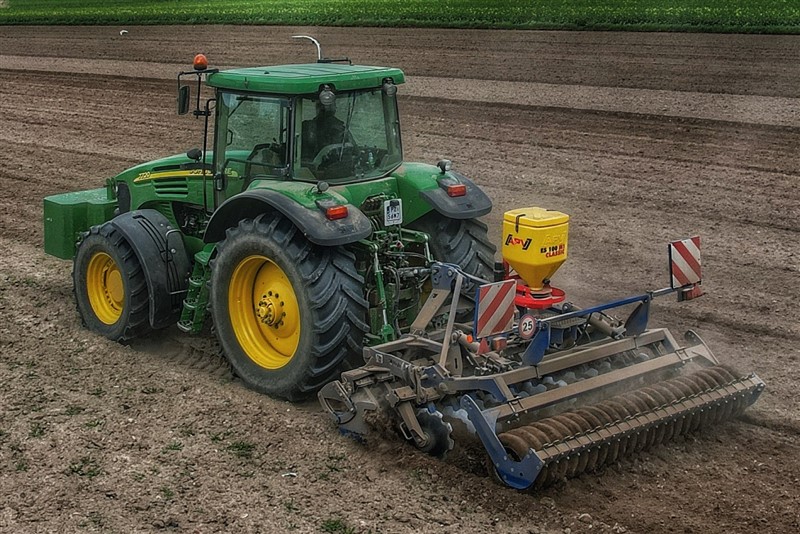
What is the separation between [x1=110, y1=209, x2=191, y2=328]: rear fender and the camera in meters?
7.46

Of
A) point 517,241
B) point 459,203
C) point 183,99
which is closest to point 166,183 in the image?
point 183,99

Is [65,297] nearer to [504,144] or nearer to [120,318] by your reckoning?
[120,318]

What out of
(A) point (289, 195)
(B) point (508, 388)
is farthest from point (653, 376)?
(A) point (289, 195)

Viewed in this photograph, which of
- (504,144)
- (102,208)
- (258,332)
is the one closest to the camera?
(258,332)

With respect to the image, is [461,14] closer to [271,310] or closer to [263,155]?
[263,155]

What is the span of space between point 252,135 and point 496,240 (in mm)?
3955

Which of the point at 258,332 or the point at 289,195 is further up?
the point at 289,195

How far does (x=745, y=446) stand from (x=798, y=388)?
3.47ft

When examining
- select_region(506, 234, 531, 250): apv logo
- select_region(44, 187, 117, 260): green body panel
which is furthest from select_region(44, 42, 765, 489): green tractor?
select_region(44, 187, 117, 260): green body panel

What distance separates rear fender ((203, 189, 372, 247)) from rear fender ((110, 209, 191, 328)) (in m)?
0.81

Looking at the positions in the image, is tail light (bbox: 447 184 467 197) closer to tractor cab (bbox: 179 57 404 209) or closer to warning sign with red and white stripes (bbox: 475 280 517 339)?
tractor cab (bbox: 179 57 404 209)

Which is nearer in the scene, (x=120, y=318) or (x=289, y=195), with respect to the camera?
(x=289, y=195)

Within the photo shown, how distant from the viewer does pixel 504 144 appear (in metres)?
14.7

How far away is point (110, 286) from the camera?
26.1 feet
